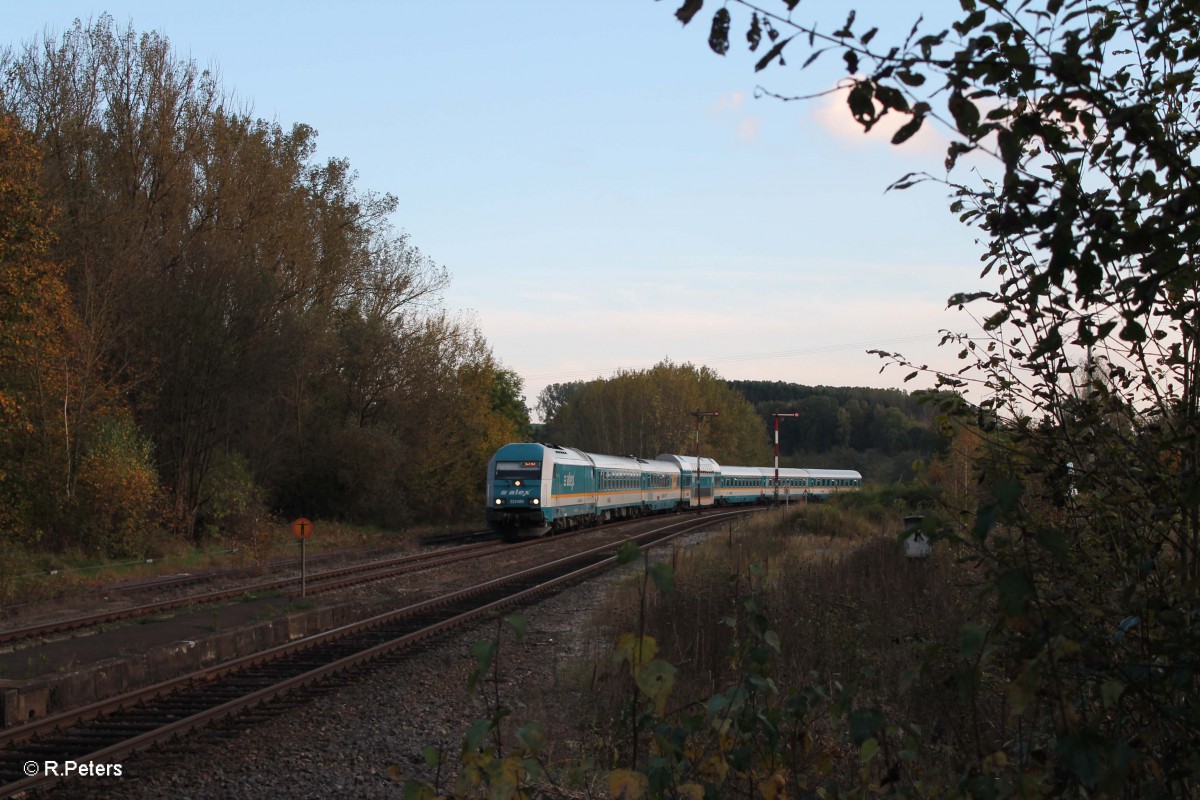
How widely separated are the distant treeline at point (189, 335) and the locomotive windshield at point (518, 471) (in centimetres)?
644

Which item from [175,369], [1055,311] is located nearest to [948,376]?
[1055,311]

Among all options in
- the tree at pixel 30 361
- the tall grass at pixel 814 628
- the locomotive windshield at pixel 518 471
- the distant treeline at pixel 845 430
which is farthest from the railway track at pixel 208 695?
the distant treeline at pixel 845 430

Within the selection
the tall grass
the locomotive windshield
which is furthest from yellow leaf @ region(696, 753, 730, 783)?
the locomotive windshield

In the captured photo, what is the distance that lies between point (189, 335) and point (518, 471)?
10.5 meters

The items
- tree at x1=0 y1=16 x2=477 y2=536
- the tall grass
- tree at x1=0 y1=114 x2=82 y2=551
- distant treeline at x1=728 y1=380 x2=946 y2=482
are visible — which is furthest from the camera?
distant treeline at x1=728 y1=380 x2=946 y2=482

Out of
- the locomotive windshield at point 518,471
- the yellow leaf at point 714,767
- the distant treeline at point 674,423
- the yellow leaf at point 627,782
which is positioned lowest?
the yellow leaf at point 714,767

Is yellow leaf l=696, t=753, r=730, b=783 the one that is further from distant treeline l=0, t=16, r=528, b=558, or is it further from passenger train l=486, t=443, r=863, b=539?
passenger train l=486, t=443, r=863, b=539

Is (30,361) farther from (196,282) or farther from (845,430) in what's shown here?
(845,430)

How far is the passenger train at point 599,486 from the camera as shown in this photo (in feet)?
109

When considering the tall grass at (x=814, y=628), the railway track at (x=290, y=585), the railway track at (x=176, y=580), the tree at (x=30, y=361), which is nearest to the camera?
the tall grass at (x=814, y=628)

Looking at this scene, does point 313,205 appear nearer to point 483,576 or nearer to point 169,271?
point 169,271

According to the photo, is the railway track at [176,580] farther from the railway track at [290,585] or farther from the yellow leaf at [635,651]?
the yellow leaf at [635,651]

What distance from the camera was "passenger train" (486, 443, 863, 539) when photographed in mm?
33219

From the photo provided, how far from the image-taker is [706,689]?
9227mm
